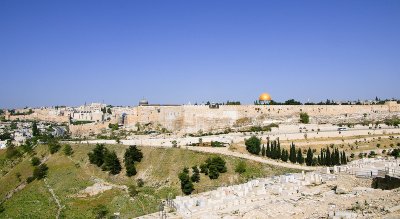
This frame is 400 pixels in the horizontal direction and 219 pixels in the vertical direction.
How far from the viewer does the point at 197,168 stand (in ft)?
110

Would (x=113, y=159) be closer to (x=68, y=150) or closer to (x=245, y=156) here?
(x=68, y=150)

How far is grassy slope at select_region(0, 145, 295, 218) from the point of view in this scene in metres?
29.7

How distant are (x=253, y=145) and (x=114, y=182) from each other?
12.9 meters

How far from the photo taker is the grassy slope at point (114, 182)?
1168 inches

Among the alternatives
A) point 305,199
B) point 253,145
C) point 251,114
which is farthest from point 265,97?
point 305,199

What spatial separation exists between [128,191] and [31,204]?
795cm

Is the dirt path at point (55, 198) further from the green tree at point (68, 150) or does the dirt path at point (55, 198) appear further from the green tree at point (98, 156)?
the green tree at point (68, 150)

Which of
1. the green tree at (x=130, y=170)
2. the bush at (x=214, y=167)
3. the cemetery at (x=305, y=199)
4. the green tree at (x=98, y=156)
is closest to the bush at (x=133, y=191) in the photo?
the green tree at (x=130, y=170)

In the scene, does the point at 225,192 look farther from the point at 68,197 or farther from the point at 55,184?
the point at 55,184

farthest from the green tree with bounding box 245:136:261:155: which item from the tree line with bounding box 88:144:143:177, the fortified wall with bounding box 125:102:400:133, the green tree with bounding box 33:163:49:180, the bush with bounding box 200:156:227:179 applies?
the green tree with bounding box 33:163:49:180

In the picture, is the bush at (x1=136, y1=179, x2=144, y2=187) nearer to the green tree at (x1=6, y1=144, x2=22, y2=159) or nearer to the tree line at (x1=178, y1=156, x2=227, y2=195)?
the tree line at (x1=178, y1=156, x2=227, y2=195)

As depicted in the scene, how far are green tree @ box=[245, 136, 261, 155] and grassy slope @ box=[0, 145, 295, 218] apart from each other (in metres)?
3.94

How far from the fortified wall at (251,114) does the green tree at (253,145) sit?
56.2 feet

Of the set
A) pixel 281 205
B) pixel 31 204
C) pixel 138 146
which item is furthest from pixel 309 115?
pixel 281 205
